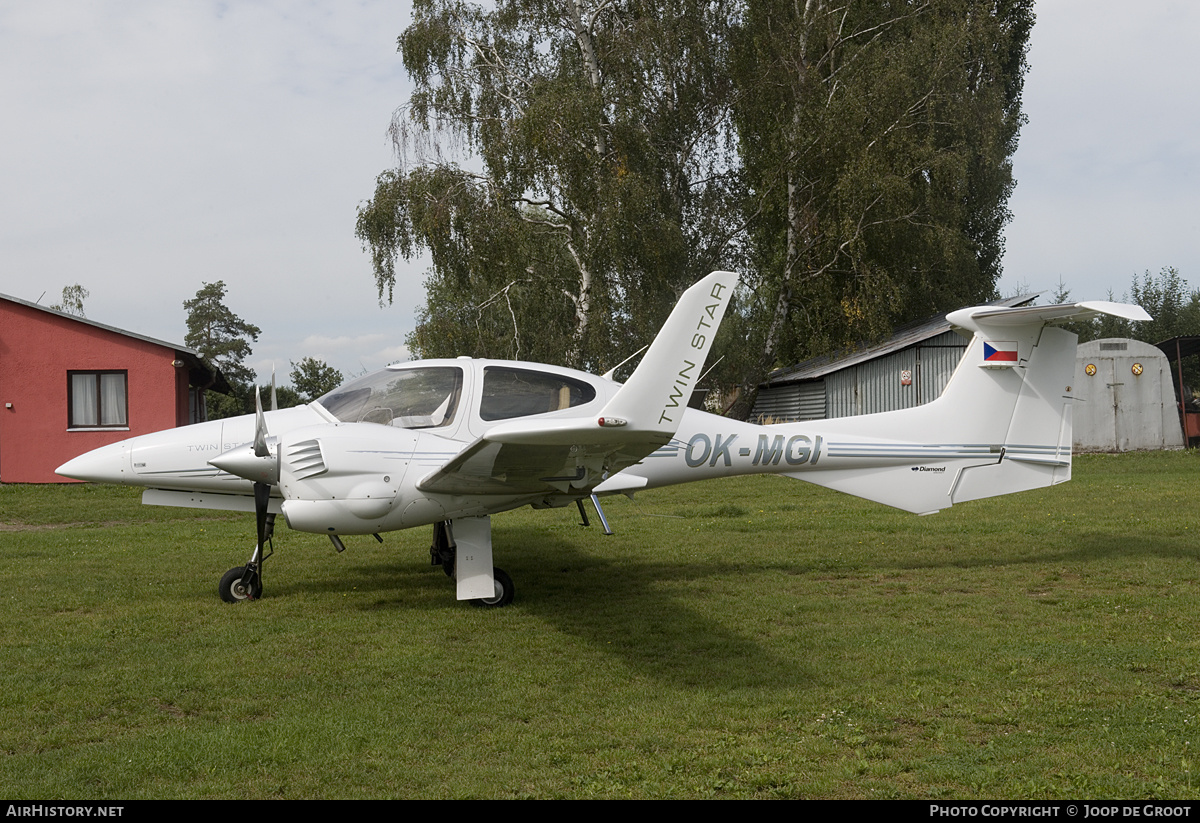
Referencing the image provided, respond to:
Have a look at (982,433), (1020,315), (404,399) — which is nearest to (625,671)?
(404,399)

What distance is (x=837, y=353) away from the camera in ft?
82.8

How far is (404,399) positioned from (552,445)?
242 centimetres

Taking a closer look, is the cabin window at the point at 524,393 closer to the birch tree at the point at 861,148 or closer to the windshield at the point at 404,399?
the windshield at the point at 404,399

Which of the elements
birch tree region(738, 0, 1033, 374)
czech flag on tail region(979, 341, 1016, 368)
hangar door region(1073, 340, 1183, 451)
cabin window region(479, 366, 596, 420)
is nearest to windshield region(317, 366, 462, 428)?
cabin window region(479, 366, 596, 420)

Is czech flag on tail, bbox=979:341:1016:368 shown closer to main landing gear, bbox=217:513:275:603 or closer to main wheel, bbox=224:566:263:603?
main landing gear, bbox=217:513:275:603

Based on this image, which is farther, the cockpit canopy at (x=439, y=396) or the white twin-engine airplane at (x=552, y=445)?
the cockpit canopy at (x=439, y=396)

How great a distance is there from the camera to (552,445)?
5.82 m

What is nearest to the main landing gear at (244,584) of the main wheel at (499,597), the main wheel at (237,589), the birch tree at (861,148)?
the main wheel at (237,589)

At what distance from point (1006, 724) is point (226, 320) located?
62520 mm

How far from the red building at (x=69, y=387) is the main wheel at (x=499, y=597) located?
586 inches

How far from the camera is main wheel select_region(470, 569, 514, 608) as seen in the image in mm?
7605

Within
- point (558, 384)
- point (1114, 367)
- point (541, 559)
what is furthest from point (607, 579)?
point (1114, 367)

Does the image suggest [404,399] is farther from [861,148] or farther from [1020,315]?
[861,148]

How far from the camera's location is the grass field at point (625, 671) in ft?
13.2
